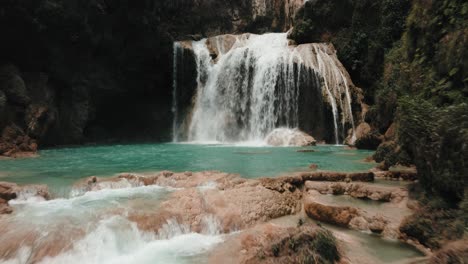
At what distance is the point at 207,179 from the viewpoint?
9.05 metres

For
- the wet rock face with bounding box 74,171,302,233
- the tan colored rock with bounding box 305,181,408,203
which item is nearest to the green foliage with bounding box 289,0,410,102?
the tan colored rock with bounding box 305,181,408,203

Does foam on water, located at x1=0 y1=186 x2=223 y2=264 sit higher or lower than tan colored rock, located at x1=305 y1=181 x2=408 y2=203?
lower

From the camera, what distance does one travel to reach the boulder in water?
21562 millimetres

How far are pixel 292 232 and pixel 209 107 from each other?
74.2ft

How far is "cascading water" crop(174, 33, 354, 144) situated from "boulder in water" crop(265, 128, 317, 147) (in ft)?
2.41

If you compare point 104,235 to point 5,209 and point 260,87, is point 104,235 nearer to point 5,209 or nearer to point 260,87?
point 5,209

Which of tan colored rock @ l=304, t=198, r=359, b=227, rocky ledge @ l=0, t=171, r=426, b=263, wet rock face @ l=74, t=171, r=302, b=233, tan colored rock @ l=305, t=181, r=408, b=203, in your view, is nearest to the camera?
rocky ledge @ l=0, t=171, r=426, b=263

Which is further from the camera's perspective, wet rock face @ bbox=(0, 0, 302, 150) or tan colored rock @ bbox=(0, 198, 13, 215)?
wet rock face @ bbox=(0, 0, 302, 150)

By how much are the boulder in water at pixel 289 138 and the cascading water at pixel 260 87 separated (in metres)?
0.73

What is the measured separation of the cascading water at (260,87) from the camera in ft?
78.0

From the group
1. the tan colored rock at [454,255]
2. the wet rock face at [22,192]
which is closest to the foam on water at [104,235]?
the wet rock face at [22,192]

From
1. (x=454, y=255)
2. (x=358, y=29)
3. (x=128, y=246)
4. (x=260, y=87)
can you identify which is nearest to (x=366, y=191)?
(x=454, y=255)

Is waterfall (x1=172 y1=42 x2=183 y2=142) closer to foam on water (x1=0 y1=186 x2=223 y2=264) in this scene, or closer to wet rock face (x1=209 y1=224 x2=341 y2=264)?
foam on water (x1=0 y1=186 x2=223 y2=264)

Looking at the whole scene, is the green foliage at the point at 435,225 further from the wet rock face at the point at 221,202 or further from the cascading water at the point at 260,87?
the cascading water at the point at 260,87
